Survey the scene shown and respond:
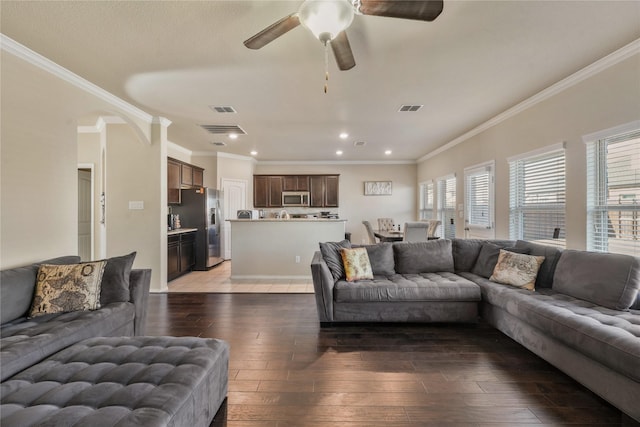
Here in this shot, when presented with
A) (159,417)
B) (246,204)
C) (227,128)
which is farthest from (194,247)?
(159,417)

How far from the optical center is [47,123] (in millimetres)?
2816

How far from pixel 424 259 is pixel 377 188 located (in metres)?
4.75

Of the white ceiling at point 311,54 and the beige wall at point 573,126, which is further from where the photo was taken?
the beige wall at point 573,126

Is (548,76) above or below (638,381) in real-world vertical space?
above

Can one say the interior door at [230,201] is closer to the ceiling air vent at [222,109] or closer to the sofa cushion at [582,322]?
the ceiling air vent at [222,109]

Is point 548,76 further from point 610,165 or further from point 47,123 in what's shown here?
point 47,123

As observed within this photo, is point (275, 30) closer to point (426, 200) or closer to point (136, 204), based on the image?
point (136, 204)

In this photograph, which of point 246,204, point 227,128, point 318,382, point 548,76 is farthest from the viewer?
point 246,204

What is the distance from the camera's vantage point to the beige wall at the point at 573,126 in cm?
257

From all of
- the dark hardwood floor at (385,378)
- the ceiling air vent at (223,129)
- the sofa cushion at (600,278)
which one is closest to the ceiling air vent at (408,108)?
the sofa cushion at (600,278)

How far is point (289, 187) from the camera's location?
313 inches

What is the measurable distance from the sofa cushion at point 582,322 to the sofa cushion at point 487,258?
496 mm

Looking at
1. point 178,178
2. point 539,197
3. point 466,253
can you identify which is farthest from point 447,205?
point 178,178

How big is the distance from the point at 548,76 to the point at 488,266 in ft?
7.27
